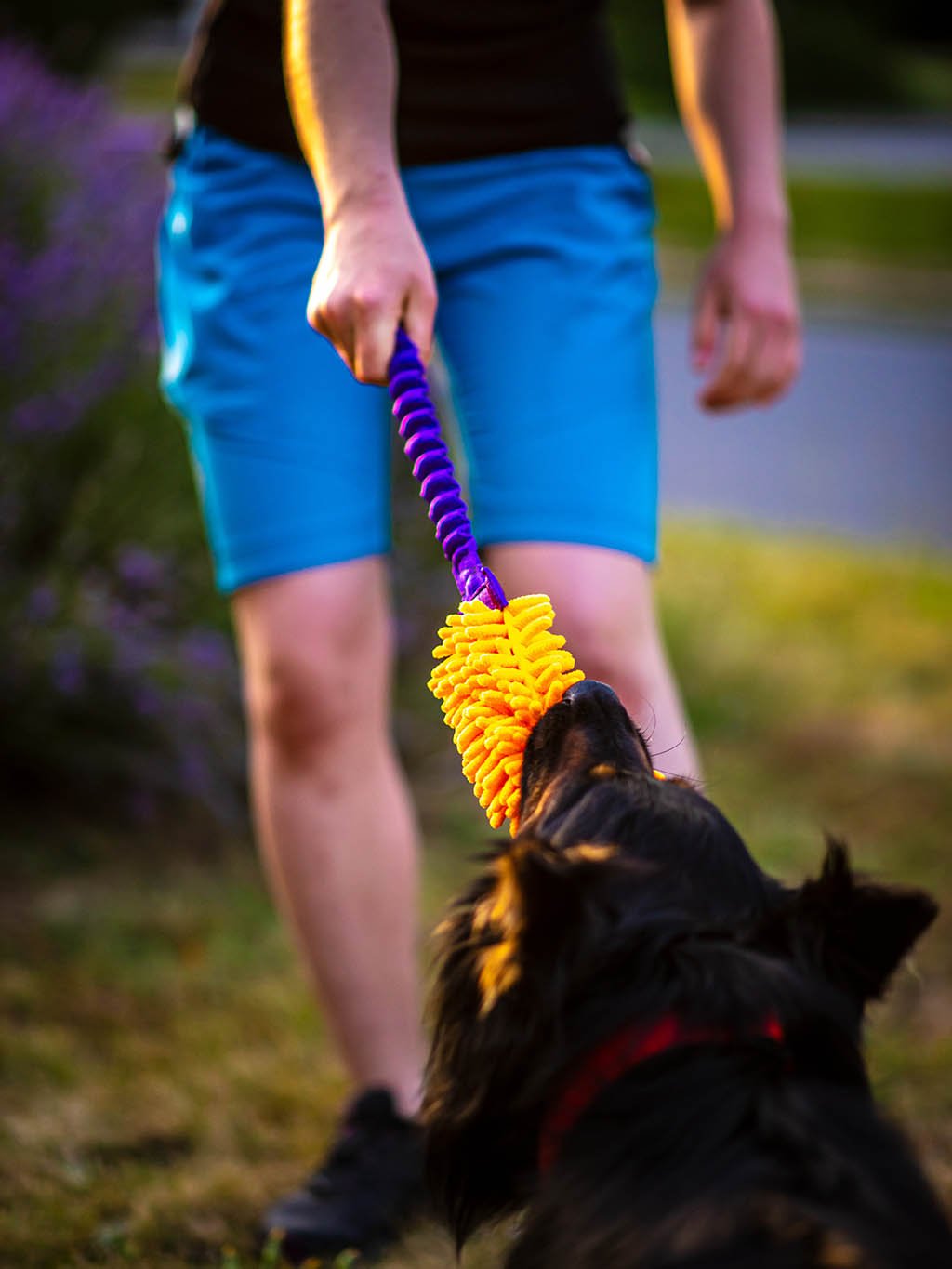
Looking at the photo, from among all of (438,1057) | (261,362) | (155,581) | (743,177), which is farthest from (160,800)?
(438,1057)

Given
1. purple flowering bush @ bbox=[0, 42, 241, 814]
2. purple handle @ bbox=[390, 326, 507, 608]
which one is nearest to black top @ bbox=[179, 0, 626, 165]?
purple handle @ bbox=[390, 326, 507, 608]

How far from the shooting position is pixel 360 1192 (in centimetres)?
236

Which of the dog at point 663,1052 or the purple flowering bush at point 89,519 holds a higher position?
the dog at point 663,1052

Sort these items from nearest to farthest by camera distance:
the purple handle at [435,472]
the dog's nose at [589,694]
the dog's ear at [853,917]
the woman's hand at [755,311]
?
the dog's ear at [853,917] < the dog's nose at [589,694] < the purple handle at [435,472] < the woman's hand at [755,311]

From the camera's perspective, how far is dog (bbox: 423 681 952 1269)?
49.9 inches

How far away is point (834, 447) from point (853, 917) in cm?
764

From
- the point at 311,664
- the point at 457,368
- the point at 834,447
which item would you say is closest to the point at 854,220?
the point at 834,447

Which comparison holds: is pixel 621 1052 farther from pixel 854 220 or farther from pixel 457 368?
pixel 854 220

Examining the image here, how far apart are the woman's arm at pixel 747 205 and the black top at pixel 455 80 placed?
27cm

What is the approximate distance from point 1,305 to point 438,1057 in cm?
266

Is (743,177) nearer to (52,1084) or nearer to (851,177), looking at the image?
(52,1084)

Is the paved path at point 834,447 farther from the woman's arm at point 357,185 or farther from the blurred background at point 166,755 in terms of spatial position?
the woman's arm at point 357,185

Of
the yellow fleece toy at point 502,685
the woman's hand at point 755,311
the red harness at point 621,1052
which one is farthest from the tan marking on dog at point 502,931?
the woman's hand at point 755,311

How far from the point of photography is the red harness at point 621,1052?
4.47ft
